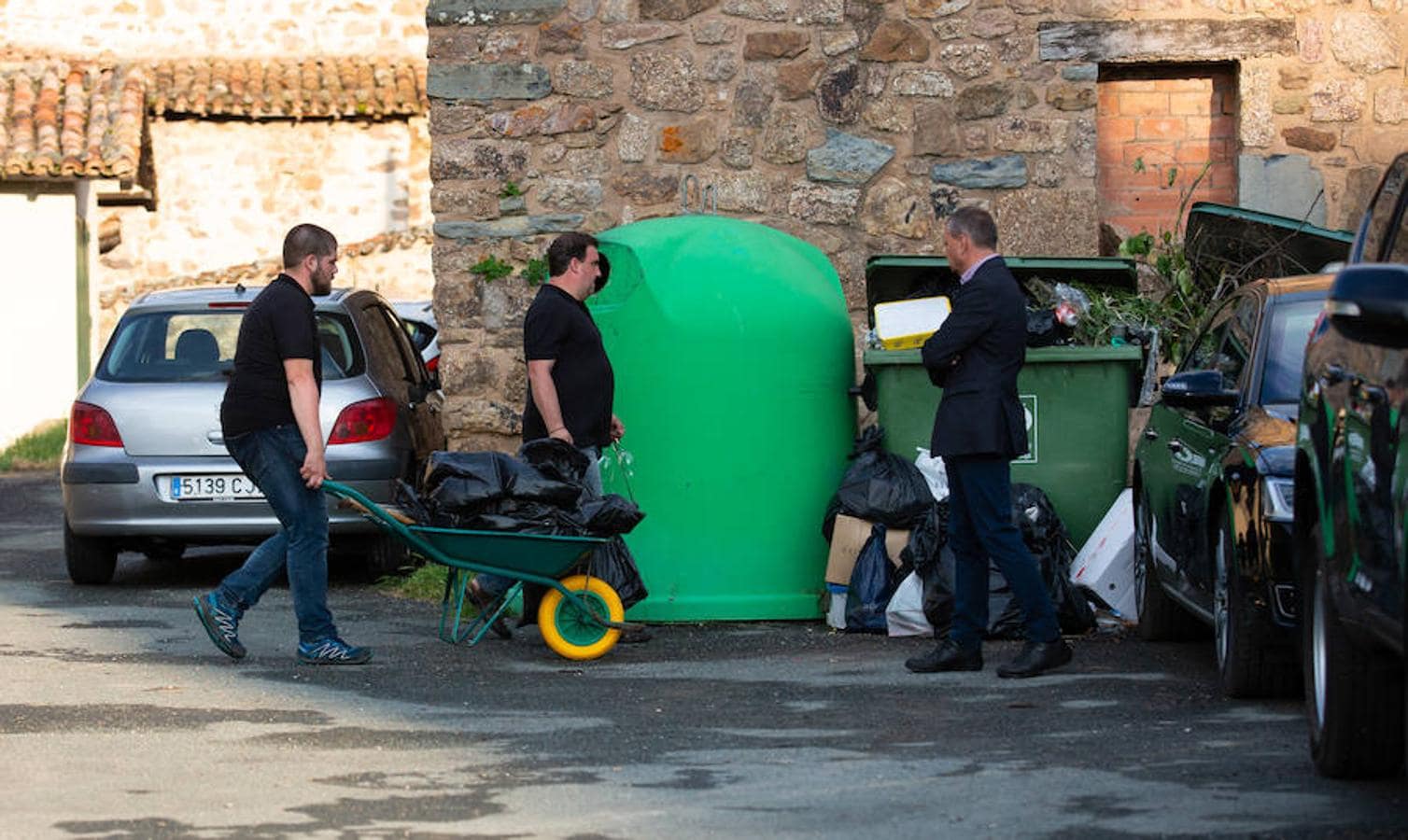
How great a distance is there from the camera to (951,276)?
1144 cm

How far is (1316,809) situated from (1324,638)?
45 cm

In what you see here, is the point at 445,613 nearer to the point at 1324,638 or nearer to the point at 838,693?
the point at 838,693

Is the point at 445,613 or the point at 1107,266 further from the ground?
the point at 1107,266

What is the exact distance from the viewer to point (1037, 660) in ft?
28.8

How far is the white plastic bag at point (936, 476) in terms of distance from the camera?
10.4m

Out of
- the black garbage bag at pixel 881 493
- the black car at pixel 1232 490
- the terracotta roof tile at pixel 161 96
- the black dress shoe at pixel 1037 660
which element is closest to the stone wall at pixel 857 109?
the black garbage bag at pixel 881 493

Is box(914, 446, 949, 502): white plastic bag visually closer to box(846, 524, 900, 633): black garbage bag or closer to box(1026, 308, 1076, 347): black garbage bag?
box(846, 524, 900, 633): black garbage bag

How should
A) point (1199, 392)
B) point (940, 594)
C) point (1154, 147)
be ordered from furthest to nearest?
point (1154, 147)
point (940, 594)
point (1199, 392)

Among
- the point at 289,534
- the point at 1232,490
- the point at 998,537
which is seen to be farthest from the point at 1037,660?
the point at 289,534

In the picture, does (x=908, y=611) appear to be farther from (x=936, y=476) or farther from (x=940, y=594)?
(x=936, y=476)

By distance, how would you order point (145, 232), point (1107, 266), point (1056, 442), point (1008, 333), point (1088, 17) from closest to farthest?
1. point (1008, 333)
2. point (1056, 442)
3. point (1107, 266)
4. point (1088, 17)
5. point (145, 232)

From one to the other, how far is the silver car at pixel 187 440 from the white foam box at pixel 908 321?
2.73 m

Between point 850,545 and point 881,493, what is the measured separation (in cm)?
26

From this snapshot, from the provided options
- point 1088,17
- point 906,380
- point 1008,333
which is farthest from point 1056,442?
point 1088,17
